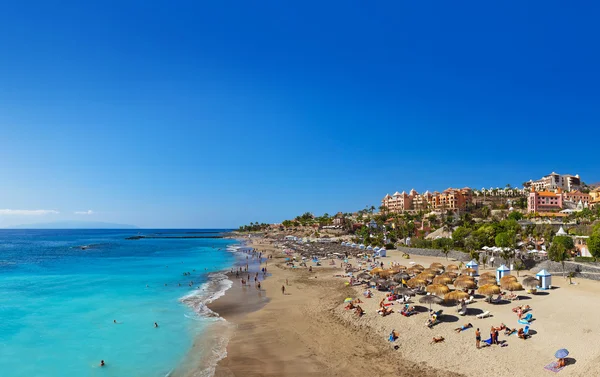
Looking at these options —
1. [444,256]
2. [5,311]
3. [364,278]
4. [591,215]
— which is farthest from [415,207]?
[5,311]

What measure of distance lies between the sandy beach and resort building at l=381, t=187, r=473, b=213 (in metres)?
79.2

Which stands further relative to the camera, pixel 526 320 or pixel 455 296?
pixel 455 296

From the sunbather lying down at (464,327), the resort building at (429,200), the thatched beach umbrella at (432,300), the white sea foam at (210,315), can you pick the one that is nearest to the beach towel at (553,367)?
the sunbather lying down at (464,327)

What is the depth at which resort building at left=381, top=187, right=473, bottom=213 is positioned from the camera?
101688 millimetres

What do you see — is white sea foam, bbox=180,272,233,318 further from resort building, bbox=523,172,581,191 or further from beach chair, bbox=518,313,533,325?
resort building, bbox=523,172,581,191

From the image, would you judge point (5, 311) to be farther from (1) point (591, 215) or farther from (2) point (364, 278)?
(1) point (591, 215)

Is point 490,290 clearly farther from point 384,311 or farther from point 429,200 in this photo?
point 429,200

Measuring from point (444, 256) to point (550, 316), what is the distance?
1069 inches

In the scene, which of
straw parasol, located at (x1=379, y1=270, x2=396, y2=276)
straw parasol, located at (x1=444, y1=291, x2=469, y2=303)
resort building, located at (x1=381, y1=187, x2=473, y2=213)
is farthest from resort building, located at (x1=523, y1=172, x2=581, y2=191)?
straw parasol, located at (x1=444, y1=291, x2=469, y2=303)

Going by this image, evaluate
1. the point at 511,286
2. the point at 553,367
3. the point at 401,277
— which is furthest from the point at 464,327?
the point at 401,277

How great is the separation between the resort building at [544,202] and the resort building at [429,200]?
798 inches

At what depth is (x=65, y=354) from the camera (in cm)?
1822

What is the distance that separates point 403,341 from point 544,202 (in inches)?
3143

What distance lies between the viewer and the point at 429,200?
118 m
